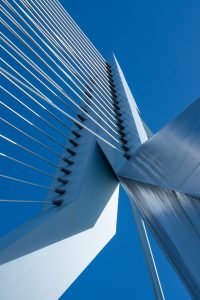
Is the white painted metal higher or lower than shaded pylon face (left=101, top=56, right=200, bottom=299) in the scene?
lower

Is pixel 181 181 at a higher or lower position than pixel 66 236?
higher

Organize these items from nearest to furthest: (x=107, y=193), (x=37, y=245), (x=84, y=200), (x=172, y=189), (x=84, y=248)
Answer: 1. (x=172, y=189)
2. (x=37, y=245)
3. (x=84, y=248)
4. (x=84, y=200)
5. (x=107, y=193)

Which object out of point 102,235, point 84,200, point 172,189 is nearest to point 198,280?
point 172,189

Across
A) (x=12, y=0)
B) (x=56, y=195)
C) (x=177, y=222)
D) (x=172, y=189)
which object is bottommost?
(x=56, y=195)

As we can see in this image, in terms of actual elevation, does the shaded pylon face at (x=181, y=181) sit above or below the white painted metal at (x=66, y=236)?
above

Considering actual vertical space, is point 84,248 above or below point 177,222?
below

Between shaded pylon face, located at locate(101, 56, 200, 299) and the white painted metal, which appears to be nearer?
shaded pylon face, located at locate(101, 56, 200, 299)

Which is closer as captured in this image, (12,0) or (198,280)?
(198,280)

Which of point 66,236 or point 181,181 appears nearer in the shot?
point 181,181

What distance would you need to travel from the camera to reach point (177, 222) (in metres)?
1.46

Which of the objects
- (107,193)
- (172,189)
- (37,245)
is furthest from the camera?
(107,193)

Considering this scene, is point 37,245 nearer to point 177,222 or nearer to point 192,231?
point 177,222

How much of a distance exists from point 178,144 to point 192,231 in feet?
1.15

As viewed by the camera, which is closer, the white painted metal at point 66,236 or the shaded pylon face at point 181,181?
the shaded pylon face at point 181,181
